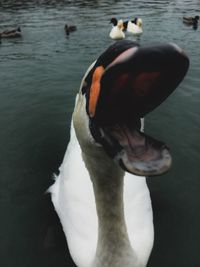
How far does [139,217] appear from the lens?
5.46 m

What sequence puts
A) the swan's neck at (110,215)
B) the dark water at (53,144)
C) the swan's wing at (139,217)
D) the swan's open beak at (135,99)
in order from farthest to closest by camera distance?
the dark water at (53,144)
the swan's wing at (139,217)
the swan's neck at (110,215)
the swan's open beak at (135,99)

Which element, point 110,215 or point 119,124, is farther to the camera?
point 110,215

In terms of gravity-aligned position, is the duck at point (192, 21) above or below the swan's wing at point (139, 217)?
below

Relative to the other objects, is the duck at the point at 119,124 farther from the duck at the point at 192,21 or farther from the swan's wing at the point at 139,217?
the duck at the point at 192,21

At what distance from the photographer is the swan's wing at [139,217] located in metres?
4.91

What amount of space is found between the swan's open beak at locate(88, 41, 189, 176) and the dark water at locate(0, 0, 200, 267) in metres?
4.23

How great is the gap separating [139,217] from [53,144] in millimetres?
4968

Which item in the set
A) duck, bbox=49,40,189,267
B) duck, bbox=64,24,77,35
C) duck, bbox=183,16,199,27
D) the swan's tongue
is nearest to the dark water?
duck, bbox=64,24,77,35

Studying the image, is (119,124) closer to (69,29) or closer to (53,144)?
(53,144)

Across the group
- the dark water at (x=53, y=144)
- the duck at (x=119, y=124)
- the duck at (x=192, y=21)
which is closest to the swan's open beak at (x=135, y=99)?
the duck at (x=119, y=124)

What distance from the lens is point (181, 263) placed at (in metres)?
6.15

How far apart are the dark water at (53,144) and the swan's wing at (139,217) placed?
1141 mm

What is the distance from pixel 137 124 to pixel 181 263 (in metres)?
4.31

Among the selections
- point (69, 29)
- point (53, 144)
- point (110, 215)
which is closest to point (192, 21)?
point (69, 29)
